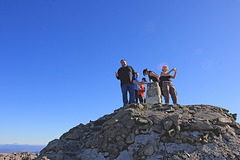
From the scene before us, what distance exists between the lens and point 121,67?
9.82 metres

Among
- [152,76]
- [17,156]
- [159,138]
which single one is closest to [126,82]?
[152,76]

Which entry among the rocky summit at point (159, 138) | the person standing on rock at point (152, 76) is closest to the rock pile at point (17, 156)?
the rocky summit at point (159, 138)

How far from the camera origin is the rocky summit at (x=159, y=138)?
19.7 feet

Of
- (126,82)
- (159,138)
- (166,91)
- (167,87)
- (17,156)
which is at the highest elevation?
(126,82)

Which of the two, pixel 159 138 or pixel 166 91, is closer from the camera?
pixel 159 138

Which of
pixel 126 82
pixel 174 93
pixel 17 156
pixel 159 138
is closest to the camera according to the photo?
pixel 159 138

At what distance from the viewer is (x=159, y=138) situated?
650cm

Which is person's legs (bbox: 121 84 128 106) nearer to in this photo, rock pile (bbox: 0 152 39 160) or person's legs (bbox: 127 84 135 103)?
person's legs (bbox: 127 84 135 103)

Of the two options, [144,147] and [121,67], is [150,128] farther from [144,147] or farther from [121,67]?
[121,67]

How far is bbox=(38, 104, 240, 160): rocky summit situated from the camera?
5996 millimetres

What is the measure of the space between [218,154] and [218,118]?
1919 millimetres

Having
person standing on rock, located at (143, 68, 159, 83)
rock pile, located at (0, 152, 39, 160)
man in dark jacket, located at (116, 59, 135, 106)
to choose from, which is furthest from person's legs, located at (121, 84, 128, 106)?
rock pile, located at (0, 152, 39, 160)

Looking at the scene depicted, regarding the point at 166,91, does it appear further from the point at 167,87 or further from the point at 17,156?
the point at 17,156

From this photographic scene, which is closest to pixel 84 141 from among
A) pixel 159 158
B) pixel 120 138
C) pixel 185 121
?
pixel 120 138
